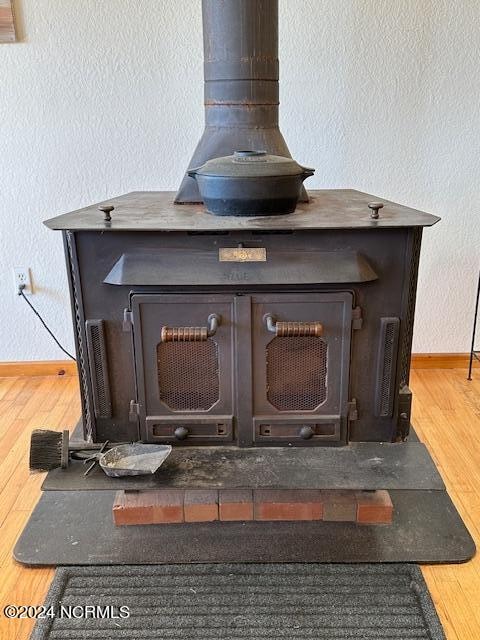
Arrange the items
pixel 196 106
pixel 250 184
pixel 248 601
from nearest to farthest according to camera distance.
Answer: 1. pixel 248 601
2. pixel 250 184
3. pixel 196 106

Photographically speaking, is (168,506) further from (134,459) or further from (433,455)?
(433,455)

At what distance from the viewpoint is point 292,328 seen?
1396 mm

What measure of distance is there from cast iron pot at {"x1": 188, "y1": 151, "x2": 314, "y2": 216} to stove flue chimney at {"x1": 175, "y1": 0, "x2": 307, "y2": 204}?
215 millimetres

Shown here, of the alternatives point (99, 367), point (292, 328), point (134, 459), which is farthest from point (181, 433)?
point (292, 328)

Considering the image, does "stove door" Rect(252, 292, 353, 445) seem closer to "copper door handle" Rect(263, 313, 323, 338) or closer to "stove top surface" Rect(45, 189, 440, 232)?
"copper door handle" Rect(263, 313, 323, 338)

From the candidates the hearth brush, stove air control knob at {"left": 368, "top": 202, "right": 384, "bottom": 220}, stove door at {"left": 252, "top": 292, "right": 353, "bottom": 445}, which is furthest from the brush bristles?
stove air control knob at {"left": 368, "top": 202, "right": 384, "bottom": 220}

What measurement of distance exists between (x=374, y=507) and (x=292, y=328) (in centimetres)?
54

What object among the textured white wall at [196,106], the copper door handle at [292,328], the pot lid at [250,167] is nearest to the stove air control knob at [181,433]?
the copper door handle at [292,328]

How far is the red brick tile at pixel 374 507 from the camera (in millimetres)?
1481

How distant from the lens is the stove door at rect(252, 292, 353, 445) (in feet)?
4.65

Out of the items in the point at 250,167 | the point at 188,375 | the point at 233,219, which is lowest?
the point at 188,375

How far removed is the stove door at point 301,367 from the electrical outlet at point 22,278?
1283 millimetres

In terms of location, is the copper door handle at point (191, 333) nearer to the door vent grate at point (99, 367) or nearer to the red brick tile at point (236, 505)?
the door vent grate at point (99, 367)

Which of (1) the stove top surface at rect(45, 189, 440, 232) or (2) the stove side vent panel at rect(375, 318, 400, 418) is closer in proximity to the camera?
(1) the stove top surface at rect(45, 189, 440, 232)
